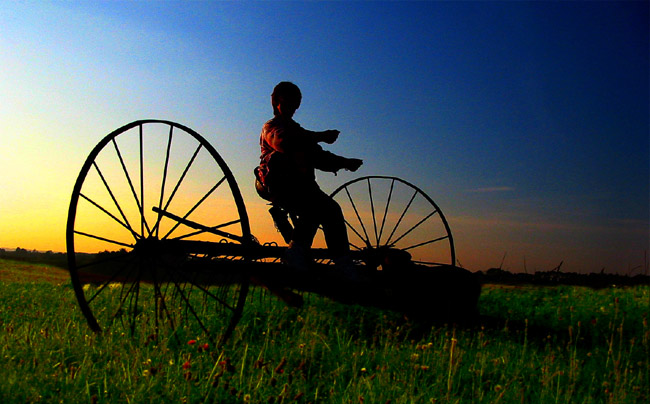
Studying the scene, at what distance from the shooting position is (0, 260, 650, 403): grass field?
12.9ft

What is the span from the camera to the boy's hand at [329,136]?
258 inches

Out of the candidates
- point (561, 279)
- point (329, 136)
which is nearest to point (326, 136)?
point (329, 136)

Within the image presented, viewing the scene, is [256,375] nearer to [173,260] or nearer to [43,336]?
[173,260]

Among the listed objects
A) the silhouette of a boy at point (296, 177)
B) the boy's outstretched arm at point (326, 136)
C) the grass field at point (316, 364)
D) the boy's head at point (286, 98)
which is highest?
the boy's head at point (286, 98)

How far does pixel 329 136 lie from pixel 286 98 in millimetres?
674

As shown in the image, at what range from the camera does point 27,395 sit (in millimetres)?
3668

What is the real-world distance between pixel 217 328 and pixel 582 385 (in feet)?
13.9

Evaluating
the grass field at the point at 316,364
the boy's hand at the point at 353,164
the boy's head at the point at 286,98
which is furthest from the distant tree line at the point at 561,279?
the boy's head at the point at 286,98

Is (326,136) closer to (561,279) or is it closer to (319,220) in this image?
(319,220)

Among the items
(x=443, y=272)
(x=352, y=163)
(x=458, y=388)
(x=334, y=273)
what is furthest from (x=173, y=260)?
(x=443, y=272)

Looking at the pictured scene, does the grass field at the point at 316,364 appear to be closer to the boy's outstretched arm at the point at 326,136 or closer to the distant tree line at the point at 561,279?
the boy's outstretched arm at the point at 326,136

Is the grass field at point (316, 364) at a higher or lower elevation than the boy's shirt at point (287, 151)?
lower

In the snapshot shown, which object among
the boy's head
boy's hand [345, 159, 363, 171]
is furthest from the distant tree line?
the boy's head

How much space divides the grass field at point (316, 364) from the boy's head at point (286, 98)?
2.51 metres
